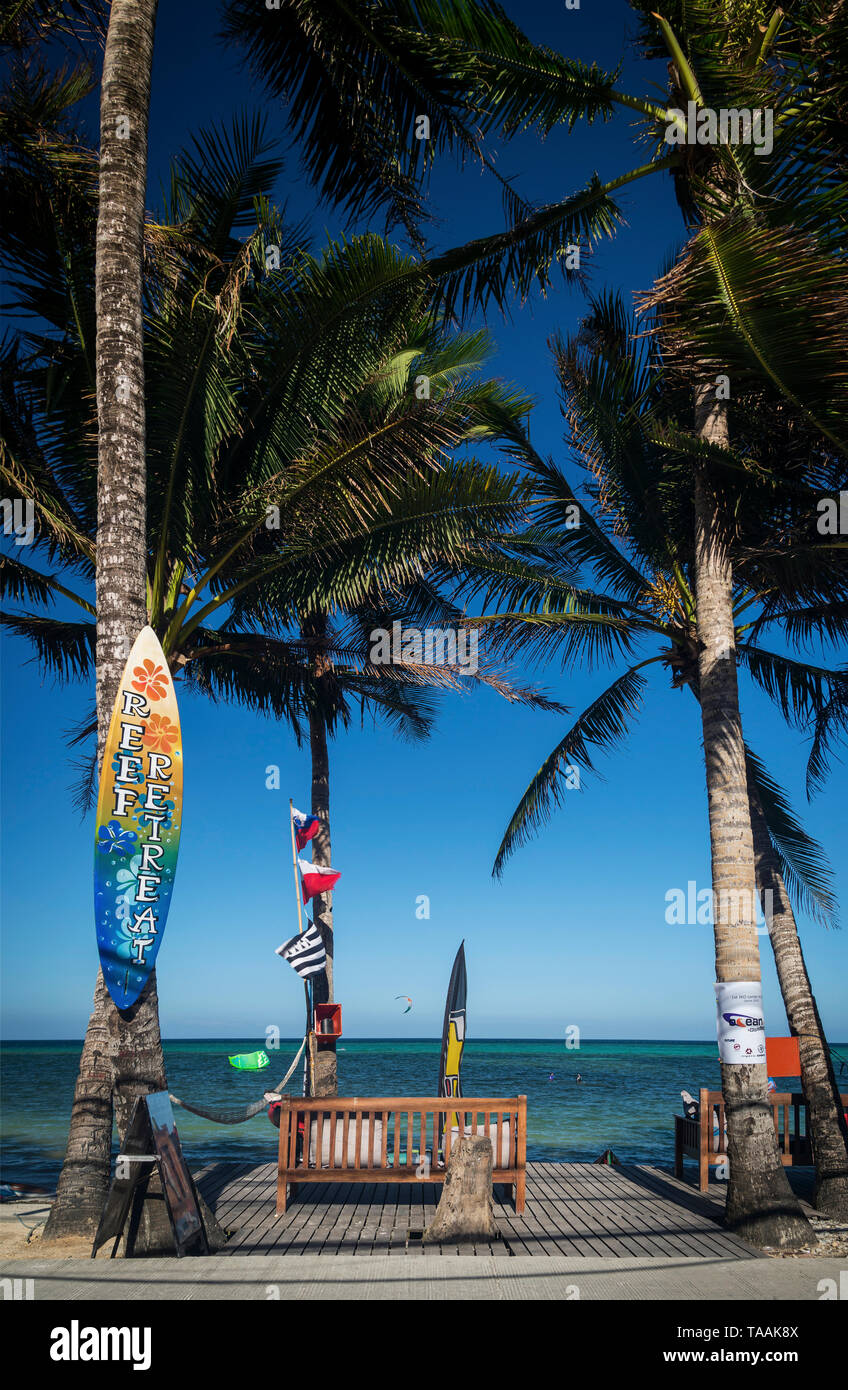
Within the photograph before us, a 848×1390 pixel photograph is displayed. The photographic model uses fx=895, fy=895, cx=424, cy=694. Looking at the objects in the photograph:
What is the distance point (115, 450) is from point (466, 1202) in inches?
269

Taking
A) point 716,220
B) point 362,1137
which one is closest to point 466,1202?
point 362,1137

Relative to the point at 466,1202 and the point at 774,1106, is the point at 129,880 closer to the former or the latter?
the point at 466,1202

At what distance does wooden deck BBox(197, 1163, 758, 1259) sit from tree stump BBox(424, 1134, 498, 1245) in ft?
0.39

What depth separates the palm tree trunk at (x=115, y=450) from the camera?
7168 millimetres

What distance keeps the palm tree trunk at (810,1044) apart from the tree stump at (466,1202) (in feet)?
12.2

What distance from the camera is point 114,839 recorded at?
6371 mm

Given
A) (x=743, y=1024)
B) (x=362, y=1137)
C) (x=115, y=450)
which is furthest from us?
(x=362, y=1137)

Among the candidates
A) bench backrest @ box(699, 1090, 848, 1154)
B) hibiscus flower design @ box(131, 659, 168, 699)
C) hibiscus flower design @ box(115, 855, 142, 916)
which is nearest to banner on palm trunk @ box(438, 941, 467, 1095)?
bench backrest @ box(699, 1090, 848, 1154)

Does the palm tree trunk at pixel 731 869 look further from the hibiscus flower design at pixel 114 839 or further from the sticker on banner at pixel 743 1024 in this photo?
the hibiscus flower design at pixel 114 839

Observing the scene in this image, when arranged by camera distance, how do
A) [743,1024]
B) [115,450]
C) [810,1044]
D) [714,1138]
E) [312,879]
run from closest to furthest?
[115,450] < [743,1024] < [810,1044] < [714,1138] < [312,879]

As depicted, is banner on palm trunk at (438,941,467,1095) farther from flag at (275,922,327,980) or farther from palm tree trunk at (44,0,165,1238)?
palm tree trunk at (44,0,165,1238)
